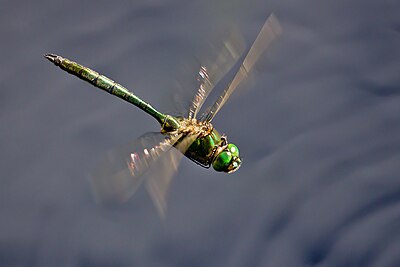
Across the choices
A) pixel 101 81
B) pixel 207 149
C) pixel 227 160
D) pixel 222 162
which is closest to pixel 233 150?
pixel 227 160

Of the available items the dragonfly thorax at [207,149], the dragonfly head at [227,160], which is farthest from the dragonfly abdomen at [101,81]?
the dragonfly head at [227,160]

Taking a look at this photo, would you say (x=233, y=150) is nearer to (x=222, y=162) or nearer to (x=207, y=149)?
(x=222, y=162)

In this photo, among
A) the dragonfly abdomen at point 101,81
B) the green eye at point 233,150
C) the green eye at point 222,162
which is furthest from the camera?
the dragonfly abdomen at point 101,81

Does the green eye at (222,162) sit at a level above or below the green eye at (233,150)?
below

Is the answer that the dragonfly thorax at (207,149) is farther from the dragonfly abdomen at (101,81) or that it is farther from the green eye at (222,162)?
the dragonfly abdomen at (101,81)

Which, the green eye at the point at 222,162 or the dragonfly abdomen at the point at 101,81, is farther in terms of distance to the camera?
the dragonfly abdomen at the point at 101,81

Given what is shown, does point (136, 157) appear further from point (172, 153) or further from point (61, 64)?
point (61, 64)

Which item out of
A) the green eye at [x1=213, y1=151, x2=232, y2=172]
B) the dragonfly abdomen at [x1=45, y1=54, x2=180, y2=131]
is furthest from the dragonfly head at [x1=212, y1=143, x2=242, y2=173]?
the dragonfly abdomen at [x1=45, y1=54, x2=180, y2=131]

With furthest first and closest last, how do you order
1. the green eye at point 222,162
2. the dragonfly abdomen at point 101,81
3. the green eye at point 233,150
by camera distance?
1. the dragonfly abdomen at point 101,81
2. the green eye at point 233,150
3. the green eye at point 222,162

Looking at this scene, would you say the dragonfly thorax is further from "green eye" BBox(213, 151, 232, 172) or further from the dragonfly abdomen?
the dragonfly abdomen
